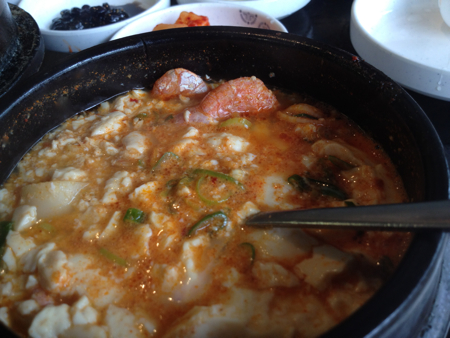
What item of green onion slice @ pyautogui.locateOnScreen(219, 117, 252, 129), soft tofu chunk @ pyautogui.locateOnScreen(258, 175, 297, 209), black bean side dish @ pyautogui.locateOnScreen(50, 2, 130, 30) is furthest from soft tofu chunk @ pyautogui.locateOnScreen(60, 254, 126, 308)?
black bean side dish @ pyautogui.locateOnScreen(50, 2, 130, 30)

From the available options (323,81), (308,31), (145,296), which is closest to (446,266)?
(323,81)

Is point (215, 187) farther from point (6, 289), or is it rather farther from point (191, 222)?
point (6, 289)

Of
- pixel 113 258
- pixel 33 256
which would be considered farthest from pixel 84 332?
pixel 33 256

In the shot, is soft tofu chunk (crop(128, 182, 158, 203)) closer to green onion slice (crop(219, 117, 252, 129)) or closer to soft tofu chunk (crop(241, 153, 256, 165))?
soft tofu chunk (crop(241, 153, 256, 165))

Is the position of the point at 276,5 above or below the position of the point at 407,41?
above

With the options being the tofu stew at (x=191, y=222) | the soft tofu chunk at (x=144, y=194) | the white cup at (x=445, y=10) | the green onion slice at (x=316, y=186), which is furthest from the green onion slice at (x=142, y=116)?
the white cup at (x=445, y=10)

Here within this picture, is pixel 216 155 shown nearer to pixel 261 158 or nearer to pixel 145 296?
pixel 261 158
